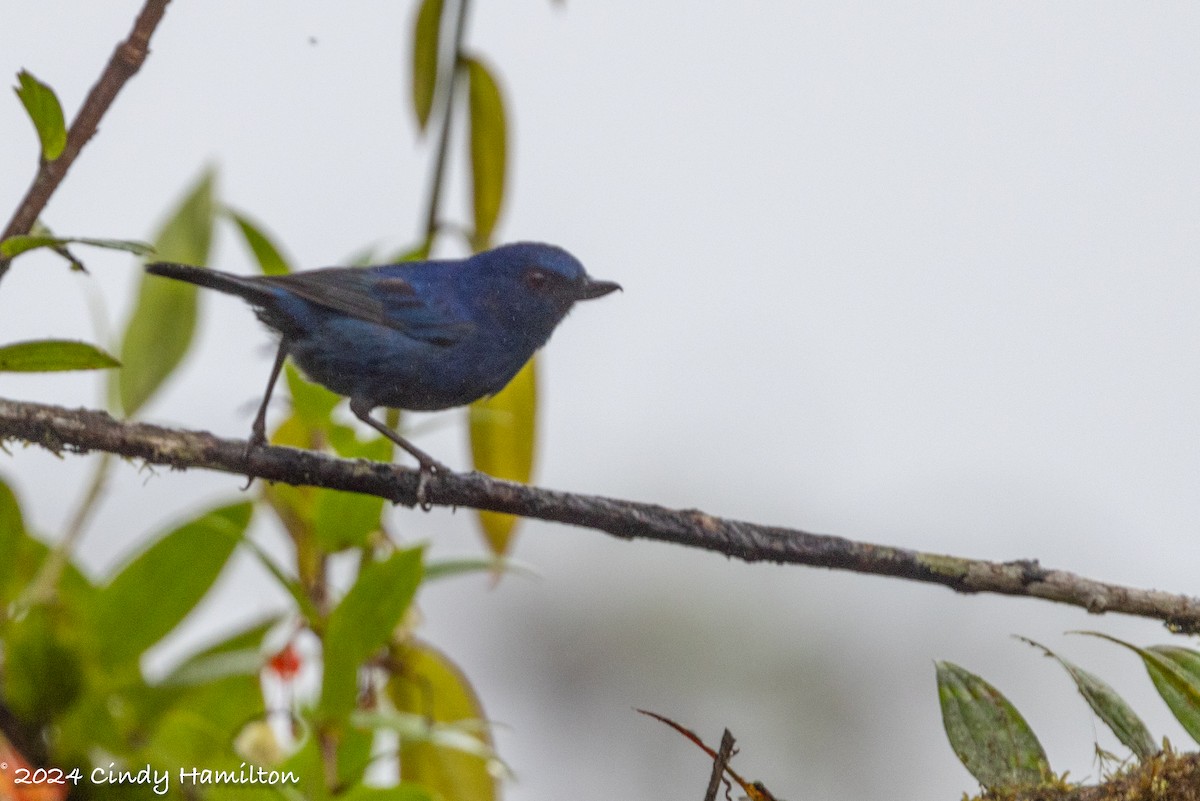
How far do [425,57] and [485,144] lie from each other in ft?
0.96

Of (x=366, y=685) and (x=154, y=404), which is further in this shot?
(x=154, y=404)

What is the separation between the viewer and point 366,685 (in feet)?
9.93

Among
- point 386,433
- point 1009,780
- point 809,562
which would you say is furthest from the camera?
point 386,433

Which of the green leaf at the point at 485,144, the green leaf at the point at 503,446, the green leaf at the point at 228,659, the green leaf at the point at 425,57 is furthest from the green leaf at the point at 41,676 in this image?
the green leaf at the point at 425,57

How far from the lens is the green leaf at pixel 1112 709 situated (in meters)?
2.23

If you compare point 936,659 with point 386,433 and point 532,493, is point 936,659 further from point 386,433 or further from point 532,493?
point 386,433

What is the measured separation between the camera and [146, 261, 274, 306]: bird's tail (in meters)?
3.20

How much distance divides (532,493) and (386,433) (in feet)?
2.96

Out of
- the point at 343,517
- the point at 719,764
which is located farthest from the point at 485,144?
the point at 719,764

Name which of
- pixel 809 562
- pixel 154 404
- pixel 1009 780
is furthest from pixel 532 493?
pixel 154 404

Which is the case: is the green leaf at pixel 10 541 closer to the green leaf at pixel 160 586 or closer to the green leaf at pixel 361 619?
the green leaf at pixel 160 586

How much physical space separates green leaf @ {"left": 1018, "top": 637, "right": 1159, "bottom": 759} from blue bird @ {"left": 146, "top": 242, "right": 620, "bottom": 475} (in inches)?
69.2

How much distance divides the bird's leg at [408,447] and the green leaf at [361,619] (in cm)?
14

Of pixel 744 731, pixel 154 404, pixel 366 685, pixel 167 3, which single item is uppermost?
pixel 167 3
